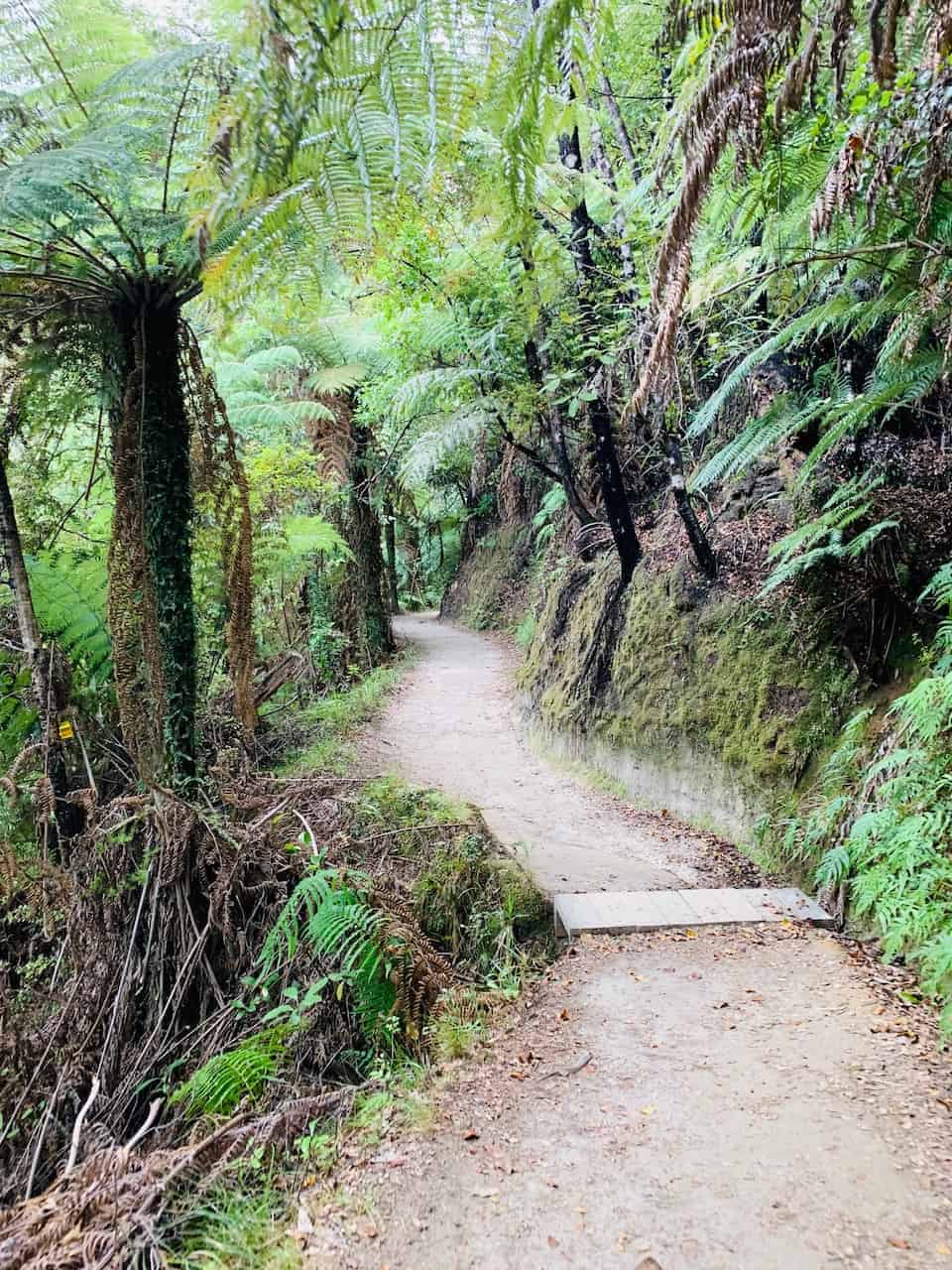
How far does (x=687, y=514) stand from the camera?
5379 mm

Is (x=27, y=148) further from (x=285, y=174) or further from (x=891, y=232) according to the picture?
(x=891, y=232)

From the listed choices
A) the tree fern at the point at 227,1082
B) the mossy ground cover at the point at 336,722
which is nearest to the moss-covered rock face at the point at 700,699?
the mossy ground cover at the point at 336,722

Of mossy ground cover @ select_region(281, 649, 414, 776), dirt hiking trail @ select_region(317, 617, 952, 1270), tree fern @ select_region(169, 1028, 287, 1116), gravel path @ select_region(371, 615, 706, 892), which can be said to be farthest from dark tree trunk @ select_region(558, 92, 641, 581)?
tree fern @ select_region(169, 1028, 287, 1116)

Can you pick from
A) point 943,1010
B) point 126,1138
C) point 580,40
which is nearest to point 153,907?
point 126,1138

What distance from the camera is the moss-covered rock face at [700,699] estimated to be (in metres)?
4.46

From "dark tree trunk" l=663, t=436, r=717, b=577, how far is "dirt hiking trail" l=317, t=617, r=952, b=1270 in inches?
114

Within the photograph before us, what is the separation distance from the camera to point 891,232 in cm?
297

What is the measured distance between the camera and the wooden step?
3.56 m

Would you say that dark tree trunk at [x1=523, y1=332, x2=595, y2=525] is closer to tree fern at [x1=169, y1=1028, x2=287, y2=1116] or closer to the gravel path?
the gravel path

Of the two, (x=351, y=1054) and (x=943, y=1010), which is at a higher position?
(x=943, y=1010)

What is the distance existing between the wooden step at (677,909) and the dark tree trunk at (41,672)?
2.88 meters

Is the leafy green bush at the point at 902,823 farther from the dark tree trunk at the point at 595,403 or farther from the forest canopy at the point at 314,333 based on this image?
the dark tree trunk at the point at 595,403

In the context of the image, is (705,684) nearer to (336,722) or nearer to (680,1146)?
(680,1146)

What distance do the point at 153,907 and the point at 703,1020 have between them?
7.99 feet
